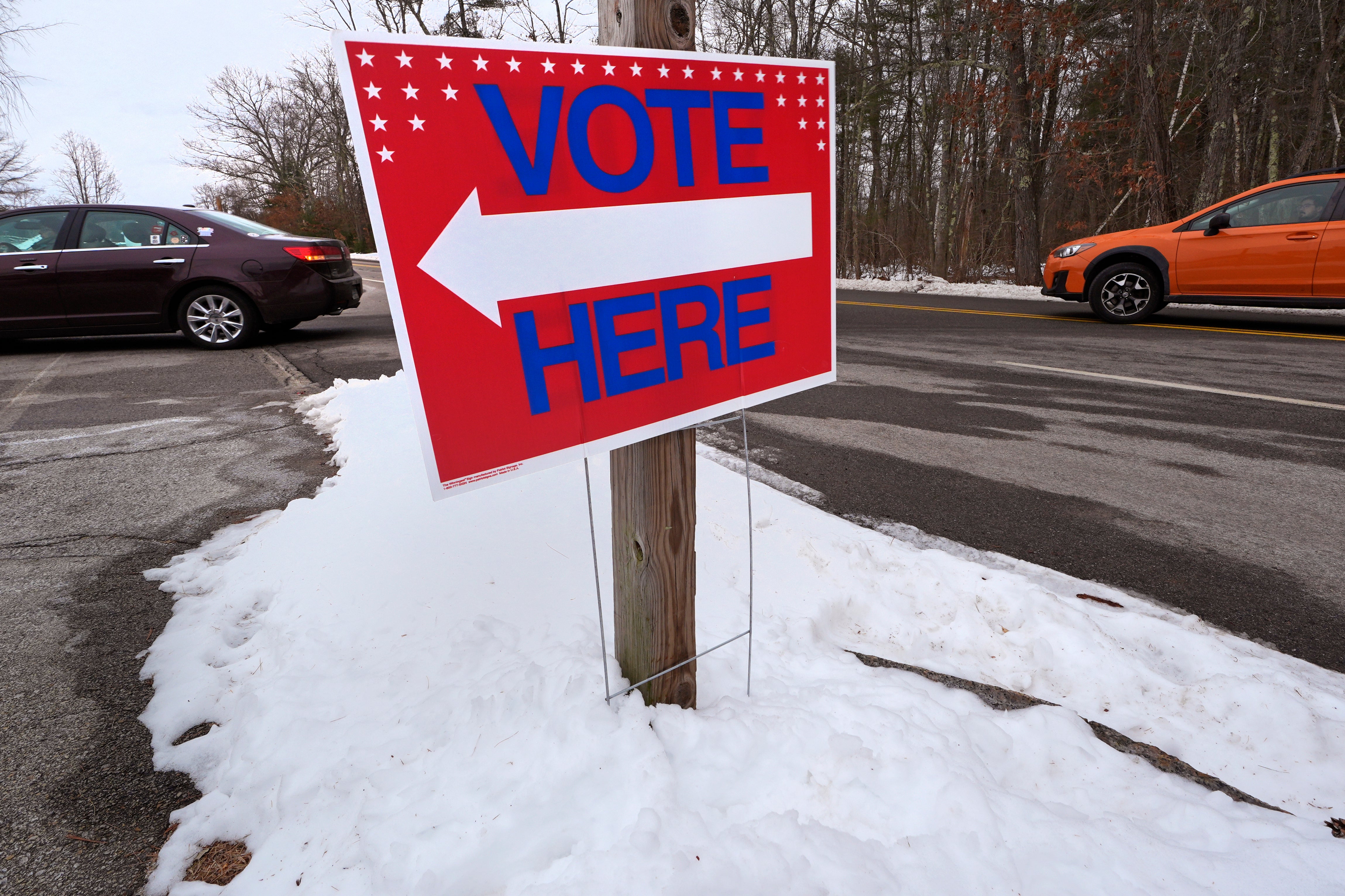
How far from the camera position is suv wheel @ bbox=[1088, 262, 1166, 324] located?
9.05 metres

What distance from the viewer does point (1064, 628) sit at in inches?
92.4

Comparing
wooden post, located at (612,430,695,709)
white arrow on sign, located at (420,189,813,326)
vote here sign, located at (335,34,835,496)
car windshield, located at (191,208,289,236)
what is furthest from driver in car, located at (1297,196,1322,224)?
car windshield, located at (191,208,289,236)

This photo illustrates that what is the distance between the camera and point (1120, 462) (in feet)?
13.2

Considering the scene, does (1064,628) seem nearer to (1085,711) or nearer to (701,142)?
(1085,711)

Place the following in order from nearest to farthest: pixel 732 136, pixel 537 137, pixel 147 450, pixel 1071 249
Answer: pixel 537 137 < pixel 732 136 < pixel 147 450 < pixel 1071 249

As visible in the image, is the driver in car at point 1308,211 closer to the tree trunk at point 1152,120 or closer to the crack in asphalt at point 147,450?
the tree trunk at point 1152,120

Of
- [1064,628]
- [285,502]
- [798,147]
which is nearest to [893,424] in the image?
[1064,628]

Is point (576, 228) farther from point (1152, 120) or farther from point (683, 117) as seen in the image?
point (1152, 120)

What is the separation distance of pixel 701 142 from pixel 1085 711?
73.8 inches

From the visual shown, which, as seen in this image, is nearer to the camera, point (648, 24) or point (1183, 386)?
point (648, 24)

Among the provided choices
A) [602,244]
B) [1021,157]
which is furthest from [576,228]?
[1021,157]

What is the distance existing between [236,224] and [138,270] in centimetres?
108

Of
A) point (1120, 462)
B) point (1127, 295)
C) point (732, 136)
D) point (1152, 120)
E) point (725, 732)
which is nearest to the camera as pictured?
point (732, 136)

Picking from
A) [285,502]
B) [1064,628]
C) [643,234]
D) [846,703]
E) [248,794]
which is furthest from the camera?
[285,502]
